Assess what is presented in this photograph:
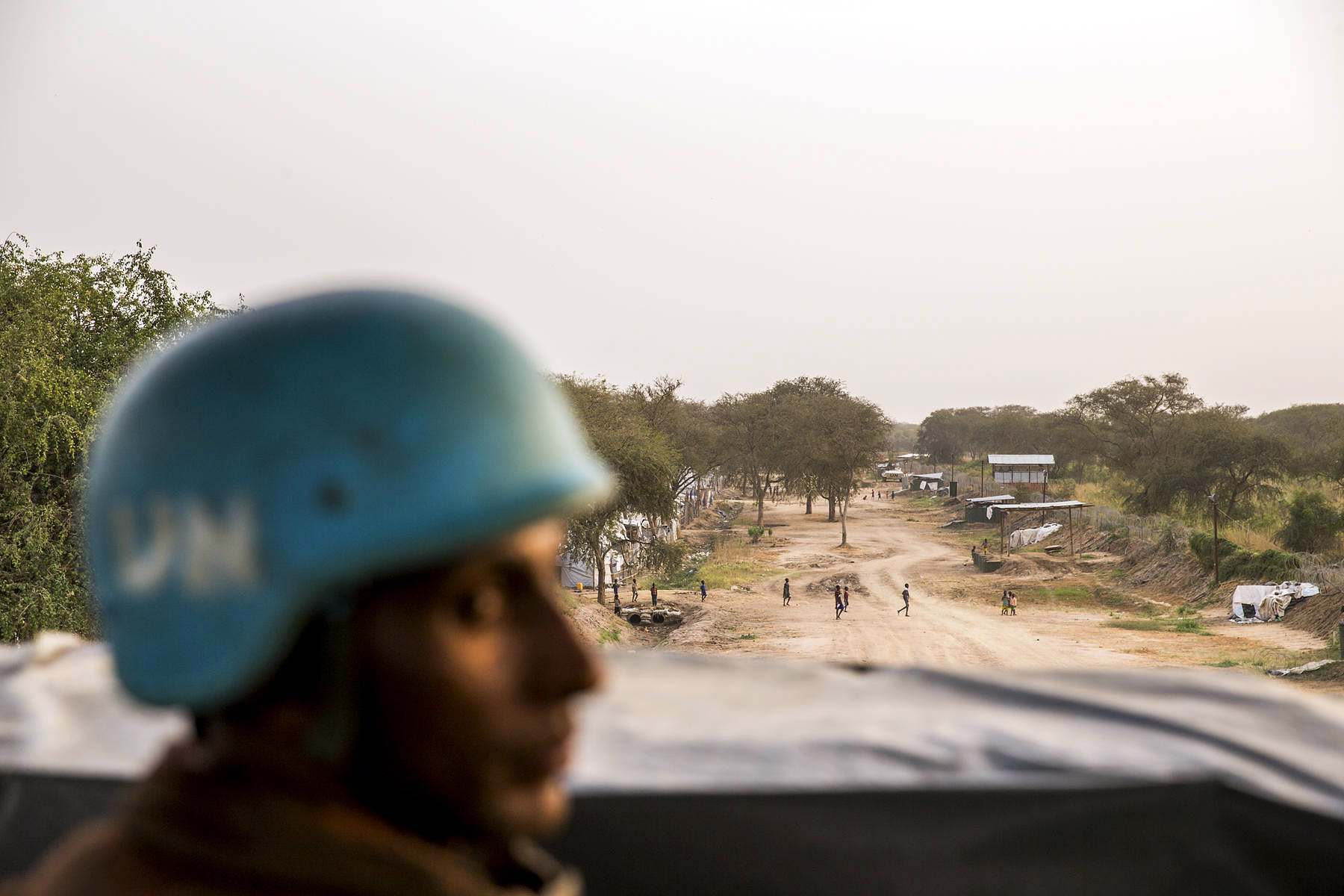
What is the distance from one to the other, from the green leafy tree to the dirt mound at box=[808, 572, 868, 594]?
15931 mm

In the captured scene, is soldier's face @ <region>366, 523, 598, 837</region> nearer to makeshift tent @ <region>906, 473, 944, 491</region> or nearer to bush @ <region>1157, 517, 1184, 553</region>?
bush @ <region>1157, 517, 1184, 553</region>

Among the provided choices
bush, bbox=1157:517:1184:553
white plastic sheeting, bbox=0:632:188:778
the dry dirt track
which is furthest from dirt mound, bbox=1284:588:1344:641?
white plastic sheeting, bbox=0:632:188:778

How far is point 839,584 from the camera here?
40.0 metres

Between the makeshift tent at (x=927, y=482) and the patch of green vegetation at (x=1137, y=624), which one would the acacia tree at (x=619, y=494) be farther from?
the makeshift tent at (x=927, y=482)

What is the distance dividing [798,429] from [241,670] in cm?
6307

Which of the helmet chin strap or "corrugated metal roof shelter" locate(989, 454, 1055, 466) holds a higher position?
the helmet chin strap

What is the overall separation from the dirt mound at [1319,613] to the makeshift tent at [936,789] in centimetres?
2824

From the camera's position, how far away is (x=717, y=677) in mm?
2736

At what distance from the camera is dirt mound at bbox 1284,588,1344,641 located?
84.3 feet

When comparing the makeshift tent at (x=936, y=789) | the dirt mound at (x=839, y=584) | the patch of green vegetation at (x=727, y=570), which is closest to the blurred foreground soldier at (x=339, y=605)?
the makeshift tent at (x=936, y=789)

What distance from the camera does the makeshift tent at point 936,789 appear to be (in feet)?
6.68

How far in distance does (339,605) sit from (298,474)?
0.12m

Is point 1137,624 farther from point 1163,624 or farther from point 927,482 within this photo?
point 927,482

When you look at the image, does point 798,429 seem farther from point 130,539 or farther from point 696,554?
point 130,539
